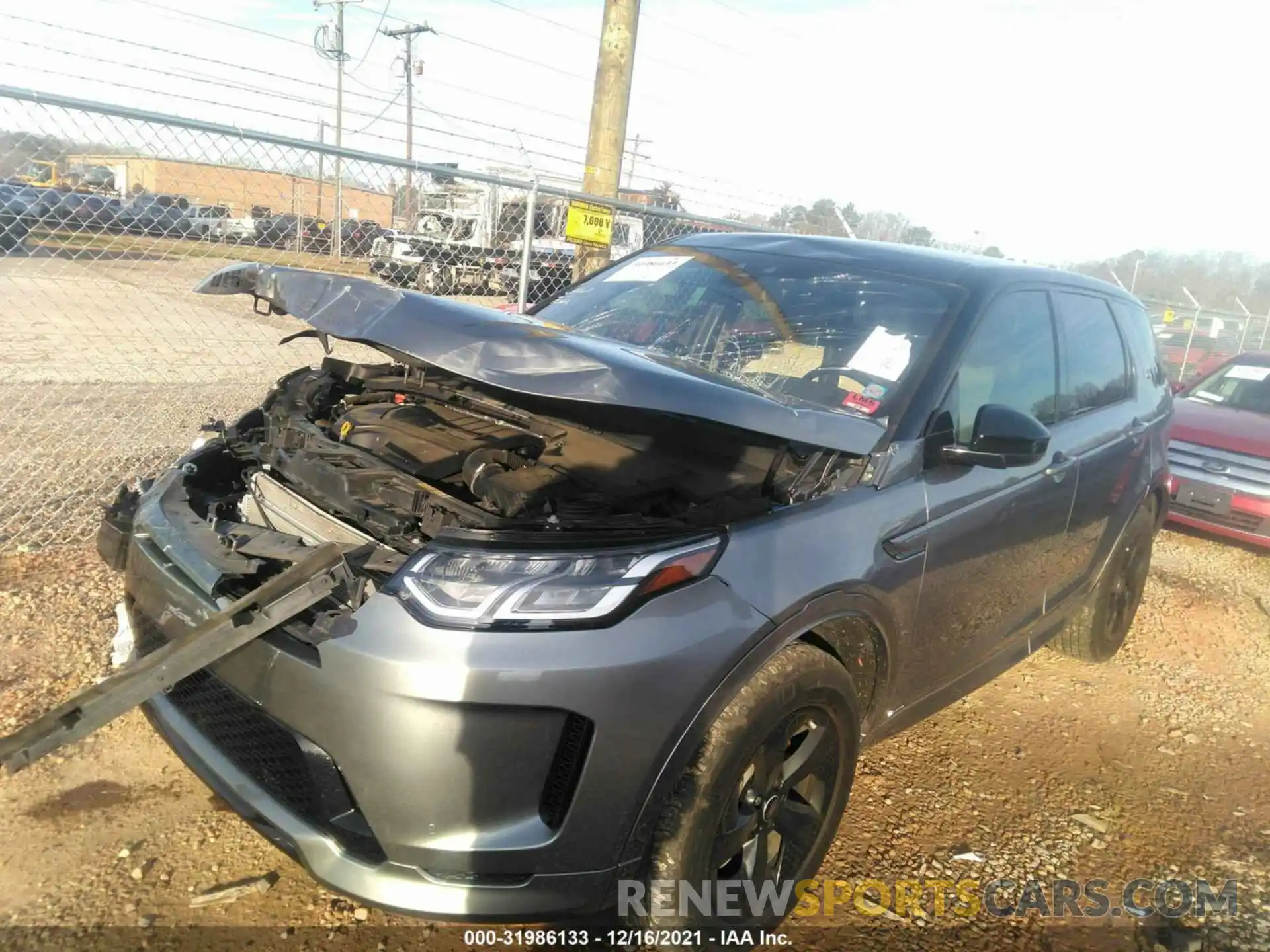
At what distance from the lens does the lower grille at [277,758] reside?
1.91 m

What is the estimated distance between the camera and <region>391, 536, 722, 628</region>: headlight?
6.09 ft

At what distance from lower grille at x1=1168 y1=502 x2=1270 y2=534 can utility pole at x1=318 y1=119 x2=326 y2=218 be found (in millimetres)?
6046

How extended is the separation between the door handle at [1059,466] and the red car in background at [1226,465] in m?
3.43

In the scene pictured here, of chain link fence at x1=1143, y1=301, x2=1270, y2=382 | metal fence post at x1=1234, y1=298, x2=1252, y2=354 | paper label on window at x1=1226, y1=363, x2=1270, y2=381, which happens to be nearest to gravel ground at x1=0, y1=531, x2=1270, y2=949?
paper label on window at x1=1226, y1=363, x2=1270, y2=381

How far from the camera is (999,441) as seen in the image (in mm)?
2619

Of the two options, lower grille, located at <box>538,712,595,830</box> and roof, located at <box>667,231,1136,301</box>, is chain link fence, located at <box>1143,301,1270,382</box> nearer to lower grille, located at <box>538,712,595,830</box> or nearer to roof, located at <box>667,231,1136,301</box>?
roof, located at <box>667,231,1136,301</box>

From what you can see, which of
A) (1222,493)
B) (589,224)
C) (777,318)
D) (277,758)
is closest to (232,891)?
(277,758)

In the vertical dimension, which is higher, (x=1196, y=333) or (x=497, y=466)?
(x=497, y=466)

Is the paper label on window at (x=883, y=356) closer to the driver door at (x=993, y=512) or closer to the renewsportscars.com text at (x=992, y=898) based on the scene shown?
the driver door at (x=993, y=512)

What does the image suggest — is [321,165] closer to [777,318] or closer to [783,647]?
[777,318]

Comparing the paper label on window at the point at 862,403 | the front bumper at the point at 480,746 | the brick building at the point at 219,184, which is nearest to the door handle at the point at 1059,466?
the paper label on window at the point at 862,403

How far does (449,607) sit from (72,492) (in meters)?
3.89

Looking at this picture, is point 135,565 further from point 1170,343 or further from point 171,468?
point 1170,343

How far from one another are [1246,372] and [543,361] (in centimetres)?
798
